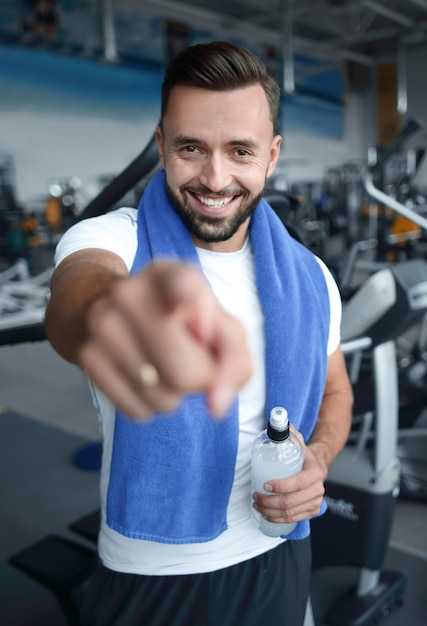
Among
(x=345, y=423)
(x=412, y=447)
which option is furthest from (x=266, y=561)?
(x=412, y=447)

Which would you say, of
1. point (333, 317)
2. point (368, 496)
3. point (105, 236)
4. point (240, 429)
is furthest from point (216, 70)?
point (368, 496)

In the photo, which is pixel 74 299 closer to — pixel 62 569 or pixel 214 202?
pixel 214 202

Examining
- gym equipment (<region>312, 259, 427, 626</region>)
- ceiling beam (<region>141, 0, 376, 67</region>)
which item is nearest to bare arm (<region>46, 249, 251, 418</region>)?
gym equipment (<region>312, 259, 427, 626</region>)

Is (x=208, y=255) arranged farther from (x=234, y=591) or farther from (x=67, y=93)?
(x=67, y=93)

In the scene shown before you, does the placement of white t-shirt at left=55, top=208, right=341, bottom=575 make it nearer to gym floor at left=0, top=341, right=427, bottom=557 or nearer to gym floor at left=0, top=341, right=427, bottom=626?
gym floor at left=0, top=341, right=427, bottom=626

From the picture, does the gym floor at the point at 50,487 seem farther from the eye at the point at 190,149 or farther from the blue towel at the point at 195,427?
Answer: the eye at the point at 190,149

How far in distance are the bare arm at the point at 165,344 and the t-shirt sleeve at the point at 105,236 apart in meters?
0.52

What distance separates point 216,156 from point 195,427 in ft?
1.55

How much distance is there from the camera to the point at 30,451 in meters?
2.78

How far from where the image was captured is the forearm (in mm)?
575

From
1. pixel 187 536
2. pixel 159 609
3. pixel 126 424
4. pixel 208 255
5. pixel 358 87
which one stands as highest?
pixel 358 87

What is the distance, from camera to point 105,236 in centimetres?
93

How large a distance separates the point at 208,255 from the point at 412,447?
6.52ft

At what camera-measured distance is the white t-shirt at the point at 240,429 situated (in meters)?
0.96
